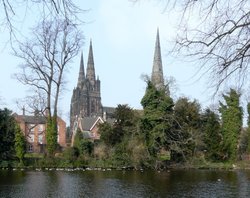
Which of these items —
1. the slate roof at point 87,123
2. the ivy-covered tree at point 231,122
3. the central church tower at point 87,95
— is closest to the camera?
the ivy-covered tree at point 231,122

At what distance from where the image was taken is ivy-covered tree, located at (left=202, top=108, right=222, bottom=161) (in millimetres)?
43031

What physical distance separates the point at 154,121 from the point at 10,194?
21.3m

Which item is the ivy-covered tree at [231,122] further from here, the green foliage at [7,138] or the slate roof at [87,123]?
the slate roof at [87,123]

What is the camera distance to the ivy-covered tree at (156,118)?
3753 cm

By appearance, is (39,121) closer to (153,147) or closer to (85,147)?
(85,147)

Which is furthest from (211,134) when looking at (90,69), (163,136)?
(90,69)

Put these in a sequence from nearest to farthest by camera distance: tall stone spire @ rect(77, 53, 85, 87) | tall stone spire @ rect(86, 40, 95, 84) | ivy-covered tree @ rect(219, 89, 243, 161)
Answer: ivy-covered tree @ rect(219, 89, 243, 161) → tall stone spire @ rect(86, 40, 95, 84) → tall stone spire @ rect(77, 53, 85, 87)

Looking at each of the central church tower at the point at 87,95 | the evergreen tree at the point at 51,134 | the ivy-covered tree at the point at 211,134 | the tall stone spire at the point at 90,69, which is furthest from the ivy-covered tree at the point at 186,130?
the tall stone spire at the point at 90,69

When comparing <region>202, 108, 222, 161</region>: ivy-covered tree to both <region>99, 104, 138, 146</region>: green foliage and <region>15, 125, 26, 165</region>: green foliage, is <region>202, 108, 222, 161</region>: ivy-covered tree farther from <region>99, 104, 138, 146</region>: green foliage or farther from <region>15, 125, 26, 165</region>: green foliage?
<region>15, 125, 26, 165</region>: green foliage

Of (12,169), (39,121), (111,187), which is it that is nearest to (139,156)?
(12,169)

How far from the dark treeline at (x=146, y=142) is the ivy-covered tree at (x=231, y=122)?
0.40 metres

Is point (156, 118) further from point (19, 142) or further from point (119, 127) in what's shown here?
point (19, 142)

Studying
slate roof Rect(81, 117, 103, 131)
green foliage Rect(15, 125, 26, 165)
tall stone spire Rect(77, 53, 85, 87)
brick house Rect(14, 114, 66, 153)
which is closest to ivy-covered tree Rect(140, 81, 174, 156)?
green foliage Rect(15, 125, 26, 165)

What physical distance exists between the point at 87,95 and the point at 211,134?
2733 inches
